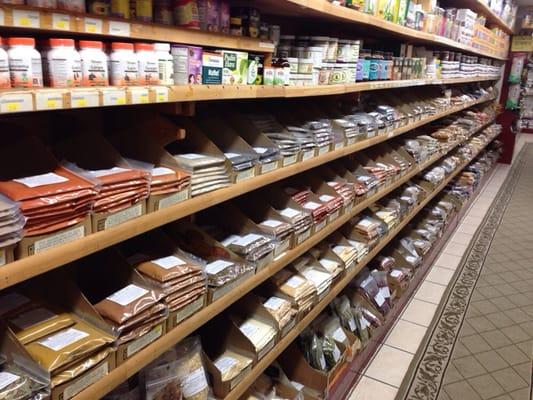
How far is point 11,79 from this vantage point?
86cm

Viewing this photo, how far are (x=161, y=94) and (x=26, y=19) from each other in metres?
0.33

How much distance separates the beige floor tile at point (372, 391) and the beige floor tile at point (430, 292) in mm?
1173

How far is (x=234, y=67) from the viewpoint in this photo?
1424mm

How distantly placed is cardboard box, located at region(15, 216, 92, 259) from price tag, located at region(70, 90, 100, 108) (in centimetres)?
27

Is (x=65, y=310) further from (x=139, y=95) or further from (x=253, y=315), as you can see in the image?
(x=253, y=315)

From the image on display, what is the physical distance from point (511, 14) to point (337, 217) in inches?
259

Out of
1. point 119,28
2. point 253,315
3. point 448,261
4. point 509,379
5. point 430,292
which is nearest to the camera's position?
point 119,28

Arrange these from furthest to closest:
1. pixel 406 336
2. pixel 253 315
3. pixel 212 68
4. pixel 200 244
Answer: pixel 406 336, pixel 253 315, pixel 200 244, pixel 212 68

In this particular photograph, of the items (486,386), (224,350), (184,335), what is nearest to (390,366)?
(486,386)

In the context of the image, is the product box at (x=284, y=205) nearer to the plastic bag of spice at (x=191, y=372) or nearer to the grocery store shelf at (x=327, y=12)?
the plastic bag of spice at (x=191, y=372)

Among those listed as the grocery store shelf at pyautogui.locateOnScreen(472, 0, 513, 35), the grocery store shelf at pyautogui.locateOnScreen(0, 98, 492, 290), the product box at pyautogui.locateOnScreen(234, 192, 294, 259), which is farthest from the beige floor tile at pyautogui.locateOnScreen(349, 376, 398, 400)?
the grocery store shelf at pyautogui.locateOnScreen(472, 0, 513, 35)

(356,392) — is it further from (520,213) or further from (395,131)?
(520,213)

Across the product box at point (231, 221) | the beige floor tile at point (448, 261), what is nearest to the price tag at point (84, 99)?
the product box at point (231, 221)

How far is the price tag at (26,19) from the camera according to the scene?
32.7 inches
